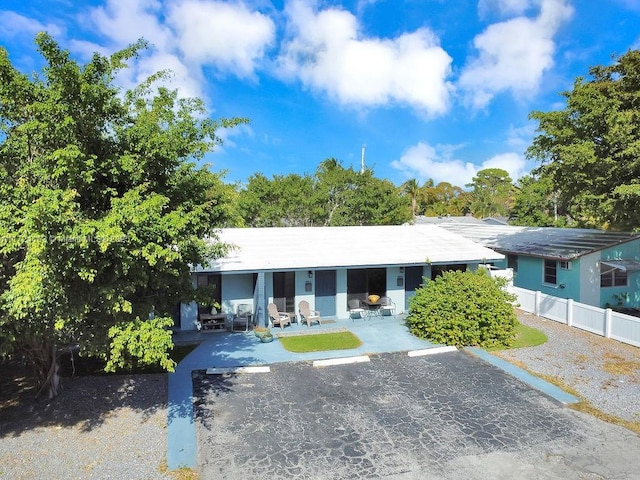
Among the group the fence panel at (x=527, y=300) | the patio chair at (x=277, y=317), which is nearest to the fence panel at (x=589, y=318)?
the fence panel at (x=527, y=300)

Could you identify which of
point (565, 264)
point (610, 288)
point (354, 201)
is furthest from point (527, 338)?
point (354, 201)

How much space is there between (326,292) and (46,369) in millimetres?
9998

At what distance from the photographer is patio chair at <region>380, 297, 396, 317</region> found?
17.3 meters

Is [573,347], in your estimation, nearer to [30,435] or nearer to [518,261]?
[518,261]

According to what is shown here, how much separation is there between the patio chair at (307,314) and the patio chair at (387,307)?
2.93 metres

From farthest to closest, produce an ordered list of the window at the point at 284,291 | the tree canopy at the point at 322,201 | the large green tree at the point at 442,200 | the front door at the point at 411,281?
the large green tree at the point at 442,200
the tree canopy at the point at 322,201
the front door at the point at 411,281
the window at the point at 284,291

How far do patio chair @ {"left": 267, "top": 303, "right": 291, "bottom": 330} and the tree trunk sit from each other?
743 centimetres

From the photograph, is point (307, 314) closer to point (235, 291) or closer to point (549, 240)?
point (235, 291)

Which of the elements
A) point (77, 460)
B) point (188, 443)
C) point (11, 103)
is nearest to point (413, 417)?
point (188, 443)

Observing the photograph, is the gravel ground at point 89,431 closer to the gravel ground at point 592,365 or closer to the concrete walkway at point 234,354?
the concrete walkway at point 234,354

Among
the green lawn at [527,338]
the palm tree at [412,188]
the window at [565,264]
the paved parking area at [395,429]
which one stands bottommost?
the paved parking area at [395,429]

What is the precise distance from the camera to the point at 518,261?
73.6 ft

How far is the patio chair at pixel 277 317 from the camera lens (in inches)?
610

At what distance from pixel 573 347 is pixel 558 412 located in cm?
549
